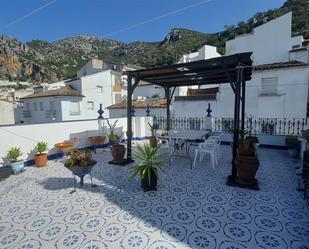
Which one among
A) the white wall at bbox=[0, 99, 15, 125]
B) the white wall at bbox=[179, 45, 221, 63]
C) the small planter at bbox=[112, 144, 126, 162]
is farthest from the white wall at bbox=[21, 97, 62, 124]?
the small planter at bbox=[112, 144, 126, 162]

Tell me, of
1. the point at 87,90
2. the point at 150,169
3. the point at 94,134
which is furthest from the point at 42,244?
the point at 87,90

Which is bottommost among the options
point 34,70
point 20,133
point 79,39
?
point 20,133

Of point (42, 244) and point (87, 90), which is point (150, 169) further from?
point (87, 90)

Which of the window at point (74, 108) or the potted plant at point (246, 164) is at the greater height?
the window at point (74, 108)

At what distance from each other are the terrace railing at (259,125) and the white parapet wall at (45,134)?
4035 mm

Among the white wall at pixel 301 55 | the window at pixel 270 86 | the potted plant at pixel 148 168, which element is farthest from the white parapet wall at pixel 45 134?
the white wall at pixel 301 55

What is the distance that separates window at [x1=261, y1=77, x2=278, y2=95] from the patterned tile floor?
25.5ft

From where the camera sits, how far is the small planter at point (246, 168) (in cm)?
414

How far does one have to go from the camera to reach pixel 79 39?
5684cm

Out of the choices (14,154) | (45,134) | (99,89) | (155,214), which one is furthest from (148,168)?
(99,89)

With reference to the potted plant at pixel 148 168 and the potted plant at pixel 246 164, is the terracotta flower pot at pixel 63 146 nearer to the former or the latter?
the potted plant at pixel 148 168

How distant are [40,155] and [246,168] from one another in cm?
591

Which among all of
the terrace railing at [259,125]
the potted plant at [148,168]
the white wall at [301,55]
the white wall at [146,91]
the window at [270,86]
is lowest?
the potted plant at [148,168]

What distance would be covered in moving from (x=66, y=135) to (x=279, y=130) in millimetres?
9265
